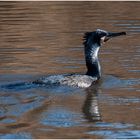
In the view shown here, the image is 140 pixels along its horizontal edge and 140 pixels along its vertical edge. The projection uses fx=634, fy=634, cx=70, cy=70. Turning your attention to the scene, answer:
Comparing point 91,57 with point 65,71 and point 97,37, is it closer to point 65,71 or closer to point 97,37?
point 97,37

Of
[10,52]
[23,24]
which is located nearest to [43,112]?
[10,52]

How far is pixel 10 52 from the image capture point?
48.4 feet

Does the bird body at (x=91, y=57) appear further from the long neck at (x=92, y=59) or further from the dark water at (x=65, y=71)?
the dark water at (x=65, y=71)

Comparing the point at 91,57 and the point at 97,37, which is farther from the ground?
the point at 97,37

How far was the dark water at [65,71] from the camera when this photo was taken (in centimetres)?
901

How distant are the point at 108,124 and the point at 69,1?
15.5m

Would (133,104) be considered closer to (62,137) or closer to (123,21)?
(62,137)

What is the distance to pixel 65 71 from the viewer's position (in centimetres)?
1270

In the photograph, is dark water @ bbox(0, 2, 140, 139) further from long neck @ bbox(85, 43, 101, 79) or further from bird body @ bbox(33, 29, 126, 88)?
long neck @ bbox(85, 43, 101, 79)

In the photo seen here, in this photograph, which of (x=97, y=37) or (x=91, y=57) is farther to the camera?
(x=91, y=57)

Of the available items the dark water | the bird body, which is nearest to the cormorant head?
the bird body

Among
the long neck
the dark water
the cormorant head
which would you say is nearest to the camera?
the dark water

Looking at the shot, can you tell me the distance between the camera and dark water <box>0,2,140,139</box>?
9.01m

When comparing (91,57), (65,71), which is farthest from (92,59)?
(65,71)
